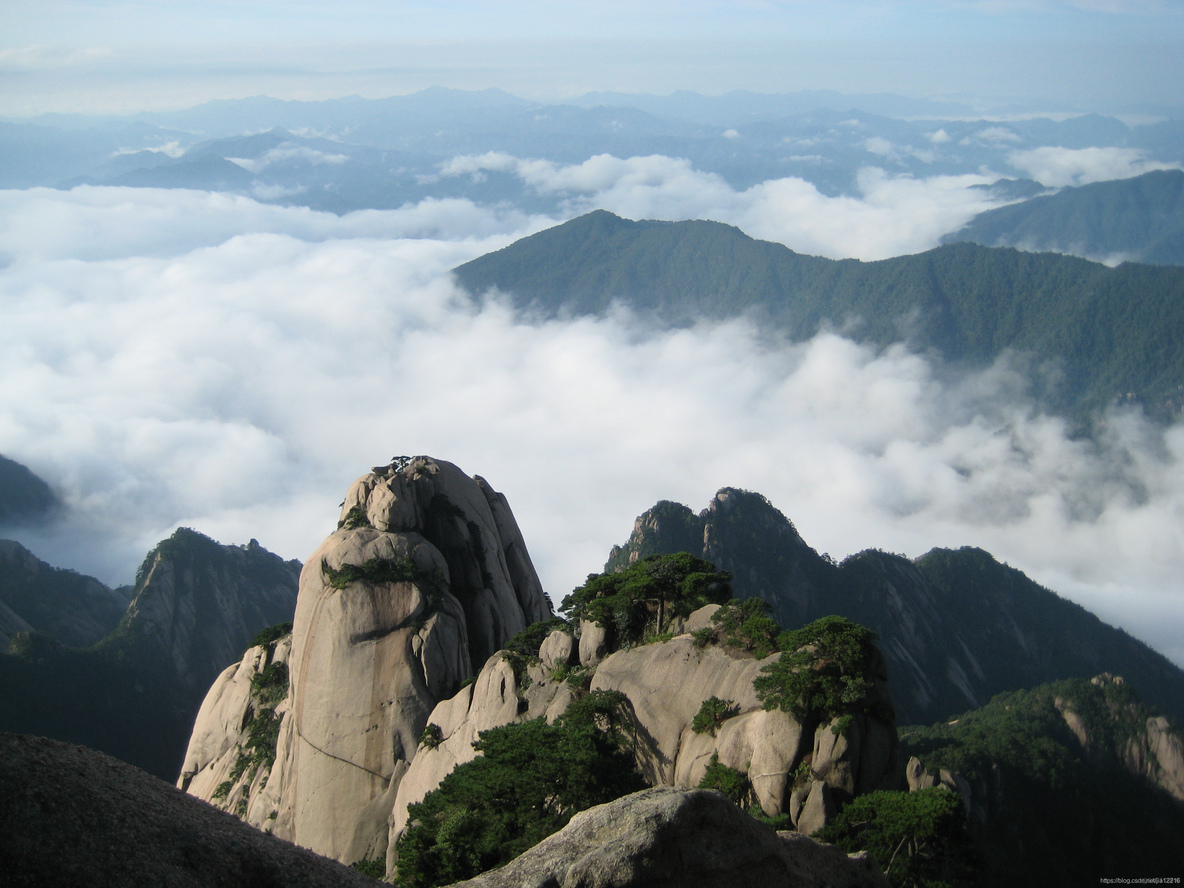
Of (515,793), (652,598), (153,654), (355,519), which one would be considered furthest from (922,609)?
(515,793)

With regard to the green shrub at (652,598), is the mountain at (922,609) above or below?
above

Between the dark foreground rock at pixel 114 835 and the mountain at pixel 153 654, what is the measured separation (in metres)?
83.1

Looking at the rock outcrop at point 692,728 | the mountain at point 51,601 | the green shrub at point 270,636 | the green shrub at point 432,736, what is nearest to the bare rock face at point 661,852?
the rock outcrop at point 692,728

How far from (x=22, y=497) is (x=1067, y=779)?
18606 centimetres

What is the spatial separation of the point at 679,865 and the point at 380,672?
2730cm

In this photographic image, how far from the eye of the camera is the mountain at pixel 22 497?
168 m

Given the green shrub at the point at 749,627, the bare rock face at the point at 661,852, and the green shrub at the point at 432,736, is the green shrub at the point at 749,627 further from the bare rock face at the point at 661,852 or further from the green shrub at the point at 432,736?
the green shrub at the point at 432,736

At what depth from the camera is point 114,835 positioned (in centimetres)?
1262

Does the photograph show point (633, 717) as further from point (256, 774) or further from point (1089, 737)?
point (1089, 737)

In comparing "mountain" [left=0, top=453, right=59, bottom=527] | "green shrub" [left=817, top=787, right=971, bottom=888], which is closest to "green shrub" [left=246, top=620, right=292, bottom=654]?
"green shrub" [left=817, top=787, right=971, bottom=888]

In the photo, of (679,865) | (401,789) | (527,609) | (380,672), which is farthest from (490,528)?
(679,865)

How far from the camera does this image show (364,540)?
43.8 meters

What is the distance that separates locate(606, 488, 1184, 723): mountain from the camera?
10862 centimetres

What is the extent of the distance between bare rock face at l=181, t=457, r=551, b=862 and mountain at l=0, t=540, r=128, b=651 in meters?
79.7
